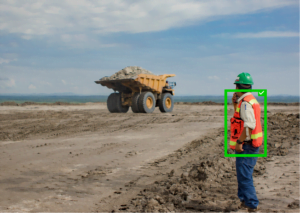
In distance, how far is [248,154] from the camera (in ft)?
11.7

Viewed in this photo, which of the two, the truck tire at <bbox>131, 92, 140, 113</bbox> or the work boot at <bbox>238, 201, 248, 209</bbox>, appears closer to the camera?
the work boot at <bbox>238, 201, 248, 209</bbox>

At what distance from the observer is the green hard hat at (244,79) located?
12.0ft

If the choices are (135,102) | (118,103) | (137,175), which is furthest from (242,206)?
(118,103)

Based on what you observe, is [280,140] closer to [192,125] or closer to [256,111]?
[192,125]

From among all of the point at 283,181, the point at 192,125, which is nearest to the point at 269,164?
the point at 283,181

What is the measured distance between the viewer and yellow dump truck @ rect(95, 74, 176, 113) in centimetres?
1789

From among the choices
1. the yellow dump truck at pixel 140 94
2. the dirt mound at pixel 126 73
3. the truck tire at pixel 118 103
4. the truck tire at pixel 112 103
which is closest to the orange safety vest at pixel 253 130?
the yellow dump truck at pixel 140 94

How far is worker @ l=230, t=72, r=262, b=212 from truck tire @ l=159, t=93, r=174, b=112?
53.8 feet

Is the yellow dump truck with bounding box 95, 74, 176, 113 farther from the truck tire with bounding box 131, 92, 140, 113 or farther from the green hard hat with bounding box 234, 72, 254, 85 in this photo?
the green hard hat with bounding box 234, 72, 254, 85

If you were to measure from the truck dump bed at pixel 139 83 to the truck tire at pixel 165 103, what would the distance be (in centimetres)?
63

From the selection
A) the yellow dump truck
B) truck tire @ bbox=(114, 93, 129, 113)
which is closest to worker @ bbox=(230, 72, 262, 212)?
the yellow dump truck

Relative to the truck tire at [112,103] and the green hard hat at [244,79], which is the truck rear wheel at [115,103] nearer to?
the truck tire at [112,103]

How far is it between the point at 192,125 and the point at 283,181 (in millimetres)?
7639

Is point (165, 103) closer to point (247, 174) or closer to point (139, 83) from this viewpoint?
point (139, 83)
